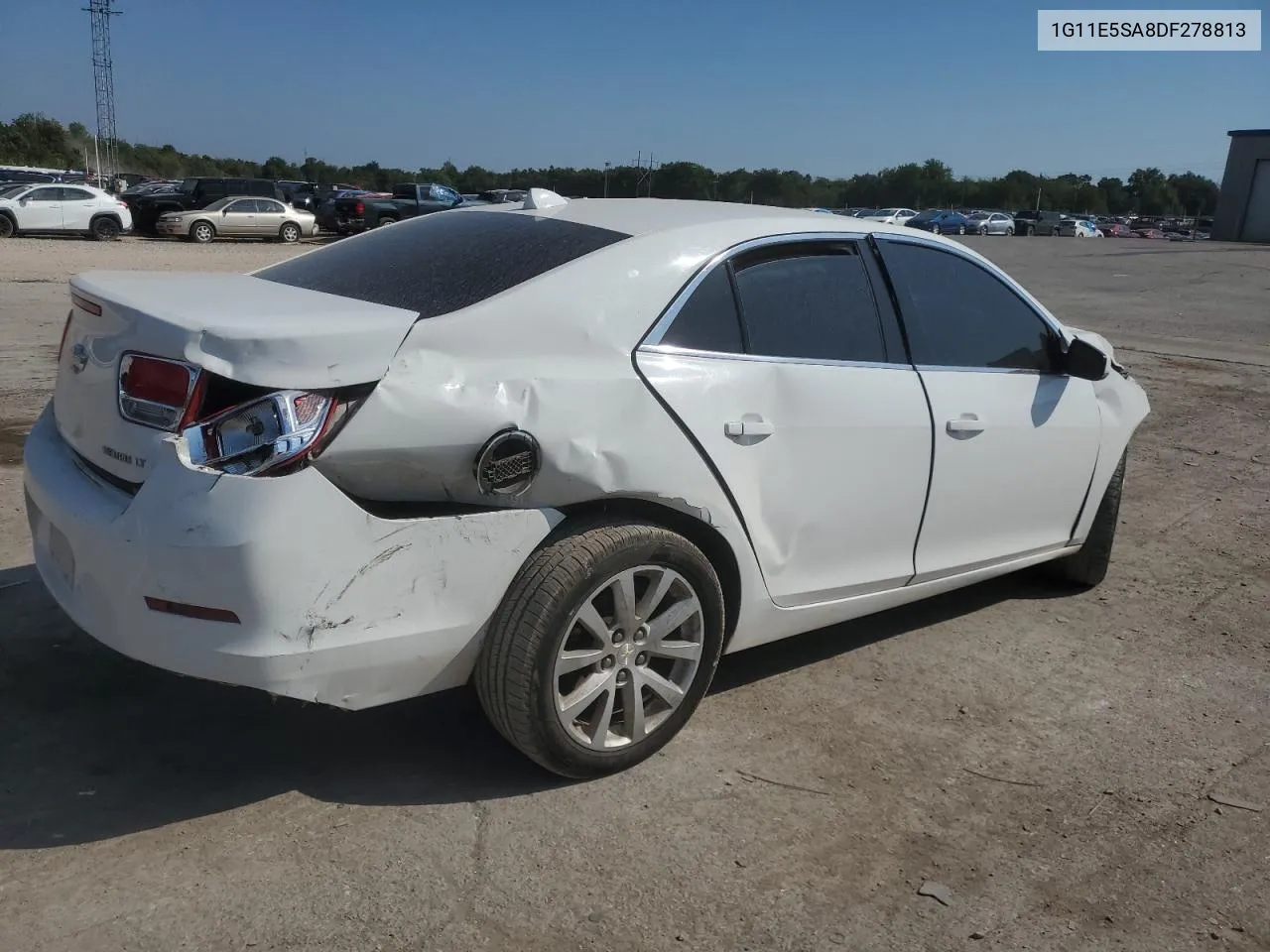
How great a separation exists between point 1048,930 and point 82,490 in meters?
2.70

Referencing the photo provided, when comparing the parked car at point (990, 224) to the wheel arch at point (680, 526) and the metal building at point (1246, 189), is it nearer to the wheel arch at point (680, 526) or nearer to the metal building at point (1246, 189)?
the metal building at point (1246, 189)

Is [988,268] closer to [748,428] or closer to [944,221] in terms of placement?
[748,428]

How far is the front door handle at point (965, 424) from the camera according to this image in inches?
159

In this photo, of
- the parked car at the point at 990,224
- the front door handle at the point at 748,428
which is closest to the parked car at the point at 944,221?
the parked car at the point at 990,224

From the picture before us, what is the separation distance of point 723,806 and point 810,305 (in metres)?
1.62

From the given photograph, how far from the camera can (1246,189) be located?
1959 inches

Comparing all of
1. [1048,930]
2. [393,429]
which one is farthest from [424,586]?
[1048,930]

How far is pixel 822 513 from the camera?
3.71 metres

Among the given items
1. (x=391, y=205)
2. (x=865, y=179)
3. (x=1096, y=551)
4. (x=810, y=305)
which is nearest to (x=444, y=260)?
(x=810, y=305)

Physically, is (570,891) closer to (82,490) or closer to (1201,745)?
(82,490)

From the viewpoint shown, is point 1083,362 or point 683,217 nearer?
point 683,217

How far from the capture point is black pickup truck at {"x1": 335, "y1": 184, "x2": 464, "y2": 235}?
111 ft

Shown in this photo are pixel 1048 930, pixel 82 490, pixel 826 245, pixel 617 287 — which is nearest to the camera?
pixel 1048 930

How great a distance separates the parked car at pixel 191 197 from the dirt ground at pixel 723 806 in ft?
97.4
